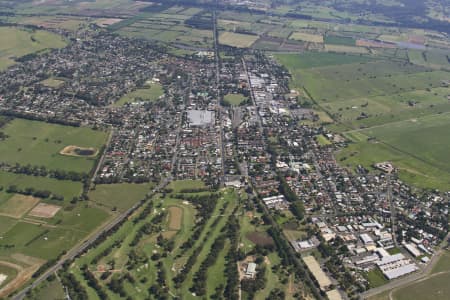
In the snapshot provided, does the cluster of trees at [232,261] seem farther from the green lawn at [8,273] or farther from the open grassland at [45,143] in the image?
the open grassland at [45,143]

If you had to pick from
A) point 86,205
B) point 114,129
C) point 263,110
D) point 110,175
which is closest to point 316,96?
point 263,110

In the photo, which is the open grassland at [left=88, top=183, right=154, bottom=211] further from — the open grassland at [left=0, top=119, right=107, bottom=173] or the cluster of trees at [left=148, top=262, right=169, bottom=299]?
the cluster of trees at [left=148, top=262, right=169, bottom=299]

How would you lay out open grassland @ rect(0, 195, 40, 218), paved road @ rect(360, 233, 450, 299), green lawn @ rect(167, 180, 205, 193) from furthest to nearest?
1. green lawn @ rect(167, 180, 205, 193)
2. open grassland @ rect(0, 195, 40, 218)
3. paved road @ rect(360, 233, 450, 299)

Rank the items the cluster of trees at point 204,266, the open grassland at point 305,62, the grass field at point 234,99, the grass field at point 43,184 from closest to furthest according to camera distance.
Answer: the cluster of trees at point 204,266, the grass field at point 43,184, the grass field at point 234,99, the open grassland at point 305,62

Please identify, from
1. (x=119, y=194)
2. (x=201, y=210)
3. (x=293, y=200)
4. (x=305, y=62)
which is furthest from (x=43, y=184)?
(x=305, y=62)

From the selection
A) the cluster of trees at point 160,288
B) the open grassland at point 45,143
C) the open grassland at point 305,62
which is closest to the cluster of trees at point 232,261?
the cluster of trees at point 160,288

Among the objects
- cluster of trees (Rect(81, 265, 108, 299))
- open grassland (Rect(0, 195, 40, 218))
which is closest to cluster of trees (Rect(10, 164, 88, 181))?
open grassland (Rect(0, 195, 40, 218))

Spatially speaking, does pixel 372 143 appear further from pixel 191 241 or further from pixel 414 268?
pixel 191 241
